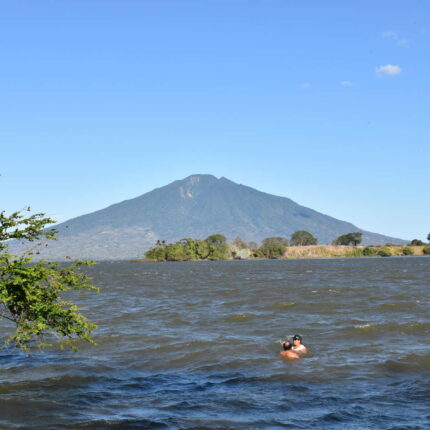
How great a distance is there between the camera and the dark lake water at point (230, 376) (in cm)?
1449

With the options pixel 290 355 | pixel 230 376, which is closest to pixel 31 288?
pixel 230 376

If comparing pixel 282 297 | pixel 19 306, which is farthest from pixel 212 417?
pixel 282 297

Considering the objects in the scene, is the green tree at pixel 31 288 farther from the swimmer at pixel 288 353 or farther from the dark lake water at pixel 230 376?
the swimmer at pixel 288 353

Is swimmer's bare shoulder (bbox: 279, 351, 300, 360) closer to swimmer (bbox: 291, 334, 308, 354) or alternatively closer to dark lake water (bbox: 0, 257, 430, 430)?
swimmer (bbox: 291, 334, 308, 354)

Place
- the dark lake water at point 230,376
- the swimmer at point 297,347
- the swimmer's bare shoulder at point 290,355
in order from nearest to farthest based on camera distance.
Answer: the dark lake water at point 230,376 < the swimmer's bare shoulder at point 290,355 < the swimmer at point 297,347

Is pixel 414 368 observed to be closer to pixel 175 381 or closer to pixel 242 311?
pixel 175 381

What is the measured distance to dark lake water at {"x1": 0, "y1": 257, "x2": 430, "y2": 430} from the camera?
14.5 metres

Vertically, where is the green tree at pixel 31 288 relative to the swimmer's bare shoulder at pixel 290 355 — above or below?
above

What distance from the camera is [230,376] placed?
19.5 metres

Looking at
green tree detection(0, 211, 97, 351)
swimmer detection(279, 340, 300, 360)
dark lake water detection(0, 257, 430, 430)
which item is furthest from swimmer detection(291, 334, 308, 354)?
green tree detection(0, 211, 97, 351)

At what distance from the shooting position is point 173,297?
2029 inches

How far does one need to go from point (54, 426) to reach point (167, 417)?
9.54 feet

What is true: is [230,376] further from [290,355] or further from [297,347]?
[297,347]

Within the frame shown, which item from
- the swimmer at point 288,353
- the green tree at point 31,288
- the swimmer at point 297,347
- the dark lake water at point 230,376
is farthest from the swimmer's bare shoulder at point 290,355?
the green tree at point 31,288
